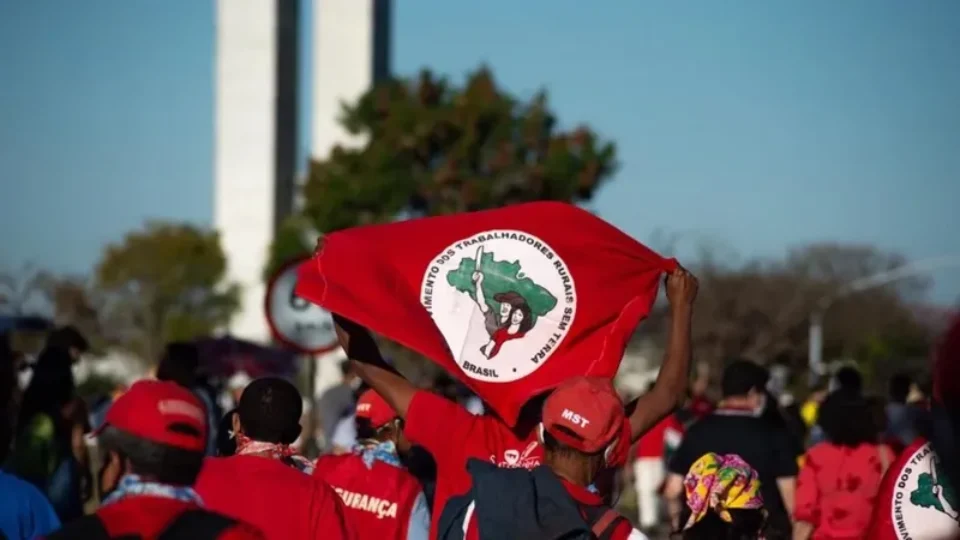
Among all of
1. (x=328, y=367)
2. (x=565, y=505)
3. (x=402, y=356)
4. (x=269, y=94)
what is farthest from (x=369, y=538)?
(x=269, y=94)

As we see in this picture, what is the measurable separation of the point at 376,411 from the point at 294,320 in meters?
5.27

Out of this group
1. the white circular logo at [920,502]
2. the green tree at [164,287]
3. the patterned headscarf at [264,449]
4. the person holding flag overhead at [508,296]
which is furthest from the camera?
the green tree at [164,287]

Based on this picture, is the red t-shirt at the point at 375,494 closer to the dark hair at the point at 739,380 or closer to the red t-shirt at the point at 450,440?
the red t-shirt at the point at 450,440

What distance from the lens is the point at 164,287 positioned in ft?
248

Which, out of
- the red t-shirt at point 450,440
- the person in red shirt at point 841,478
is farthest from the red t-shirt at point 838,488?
the red t-shirt at point 450,440

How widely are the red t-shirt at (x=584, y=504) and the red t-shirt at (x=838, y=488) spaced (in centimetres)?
446

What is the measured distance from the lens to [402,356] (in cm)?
4181

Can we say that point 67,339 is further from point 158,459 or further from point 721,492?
point 158,459

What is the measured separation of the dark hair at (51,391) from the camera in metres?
9.77

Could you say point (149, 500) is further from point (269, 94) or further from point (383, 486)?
point (269, 94)

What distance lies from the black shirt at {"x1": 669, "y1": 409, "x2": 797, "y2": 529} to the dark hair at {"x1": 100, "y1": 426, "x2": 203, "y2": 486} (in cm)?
515

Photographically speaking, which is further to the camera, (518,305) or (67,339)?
(67,339)

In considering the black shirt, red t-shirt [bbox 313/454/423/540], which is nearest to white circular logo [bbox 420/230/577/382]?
red t-shirt [bbox 313/454/423/540]

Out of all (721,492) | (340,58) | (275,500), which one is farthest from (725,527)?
(340,58)
